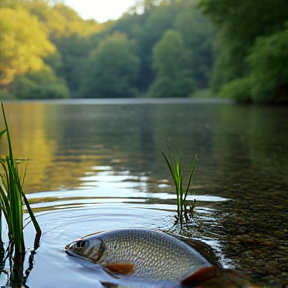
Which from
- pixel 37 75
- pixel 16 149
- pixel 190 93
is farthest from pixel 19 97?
pixel 16 149

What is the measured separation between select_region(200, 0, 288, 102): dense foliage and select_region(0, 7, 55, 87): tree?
41.0 metres

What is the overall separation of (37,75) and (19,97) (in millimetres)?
5374

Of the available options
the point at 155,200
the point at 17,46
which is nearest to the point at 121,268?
the point at 155,200

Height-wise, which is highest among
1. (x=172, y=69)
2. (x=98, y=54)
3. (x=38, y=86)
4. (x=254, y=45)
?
(x=98, y=54)

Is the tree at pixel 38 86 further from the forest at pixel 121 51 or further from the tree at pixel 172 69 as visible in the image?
the tree at pixel 172 69

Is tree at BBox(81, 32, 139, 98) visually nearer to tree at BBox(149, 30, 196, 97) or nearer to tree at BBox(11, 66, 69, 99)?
tree at BBox(149, 30, 196, 97)

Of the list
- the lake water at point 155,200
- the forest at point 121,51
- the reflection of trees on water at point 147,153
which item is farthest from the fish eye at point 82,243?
the forest at point 121,51

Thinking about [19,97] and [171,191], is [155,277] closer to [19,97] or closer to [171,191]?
[171,191]

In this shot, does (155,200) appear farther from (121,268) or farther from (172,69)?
(172,69)

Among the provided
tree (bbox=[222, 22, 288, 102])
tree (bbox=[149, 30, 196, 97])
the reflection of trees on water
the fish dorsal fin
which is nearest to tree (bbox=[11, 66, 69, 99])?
tree (bbox=[149, 30, 196, 97])

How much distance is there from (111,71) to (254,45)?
196ft

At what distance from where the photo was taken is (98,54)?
93250mm

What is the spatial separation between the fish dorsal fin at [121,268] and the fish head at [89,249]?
0.38ft

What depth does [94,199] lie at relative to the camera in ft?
15.7
